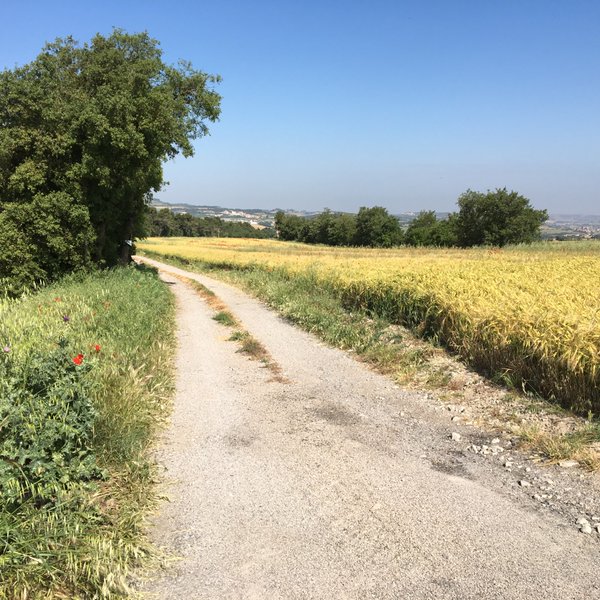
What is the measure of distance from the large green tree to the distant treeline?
108 meters

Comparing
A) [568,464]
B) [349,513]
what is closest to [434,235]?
[568,464]

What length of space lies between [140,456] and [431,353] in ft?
19.2

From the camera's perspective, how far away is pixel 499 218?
75.1 meters

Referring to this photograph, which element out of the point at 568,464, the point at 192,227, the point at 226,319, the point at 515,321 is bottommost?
the point at 226,319

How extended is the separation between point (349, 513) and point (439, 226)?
103 meters

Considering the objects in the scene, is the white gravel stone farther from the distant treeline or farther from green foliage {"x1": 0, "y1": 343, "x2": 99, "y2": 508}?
the distant treeline

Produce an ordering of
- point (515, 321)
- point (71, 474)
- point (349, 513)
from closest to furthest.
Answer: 1. point (71, 474)
2. point (349, 513)
3. point (515, 321)

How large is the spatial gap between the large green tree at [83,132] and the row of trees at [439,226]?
206 ft

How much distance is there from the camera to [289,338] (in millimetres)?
11430

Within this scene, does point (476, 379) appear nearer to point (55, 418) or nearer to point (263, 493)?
point (263, 493)

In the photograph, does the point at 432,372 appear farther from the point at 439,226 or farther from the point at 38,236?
the point at 439,226

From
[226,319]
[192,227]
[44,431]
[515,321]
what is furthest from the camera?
[192,227]

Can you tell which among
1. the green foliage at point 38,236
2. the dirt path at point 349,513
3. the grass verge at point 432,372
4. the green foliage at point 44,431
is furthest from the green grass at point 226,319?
the green foliage at point 38,236

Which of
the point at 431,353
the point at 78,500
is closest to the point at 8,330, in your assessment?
the point at 78,500
